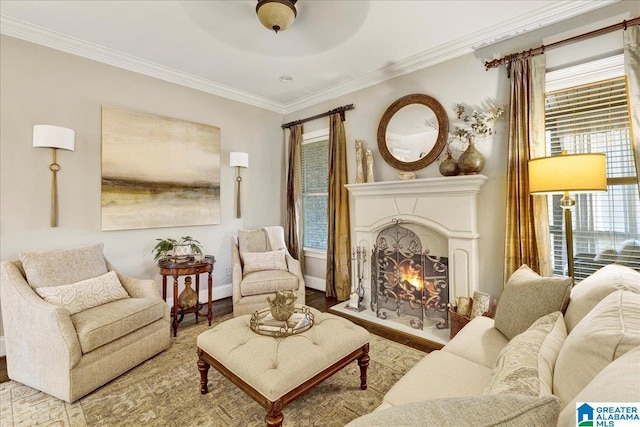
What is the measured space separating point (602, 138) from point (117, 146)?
4.45m

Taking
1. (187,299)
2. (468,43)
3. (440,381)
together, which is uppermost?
(468,43)

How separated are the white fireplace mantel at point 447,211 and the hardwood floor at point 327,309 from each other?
22.4 inches

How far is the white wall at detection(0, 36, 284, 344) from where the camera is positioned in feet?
8.50

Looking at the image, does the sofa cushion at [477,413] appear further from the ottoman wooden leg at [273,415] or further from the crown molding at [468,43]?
the crown molding at [468,43]

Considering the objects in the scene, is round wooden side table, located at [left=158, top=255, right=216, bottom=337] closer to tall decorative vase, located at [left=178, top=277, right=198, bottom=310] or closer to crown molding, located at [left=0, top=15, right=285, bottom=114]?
tall decorative vase, located at [left=178, top=277, right=198, bottom=310]

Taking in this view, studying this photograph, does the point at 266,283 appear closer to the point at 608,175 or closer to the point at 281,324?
the point at 281,324

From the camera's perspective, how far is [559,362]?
94 cm

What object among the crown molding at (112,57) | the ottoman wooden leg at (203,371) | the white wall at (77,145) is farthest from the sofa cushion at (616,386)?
the crown molding at (112,57)

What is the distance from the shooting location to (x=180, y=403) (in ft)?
6.14

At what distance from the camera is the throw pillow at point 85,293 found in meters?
2.11

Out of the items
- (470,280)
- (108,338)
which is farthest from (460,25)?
(108,338)

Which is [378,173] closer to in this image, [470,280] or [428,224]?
[428,224]

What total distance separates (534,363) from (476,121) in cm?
241

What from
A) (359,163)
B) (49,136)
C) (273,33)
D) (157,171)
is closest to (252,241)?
(157,171)
